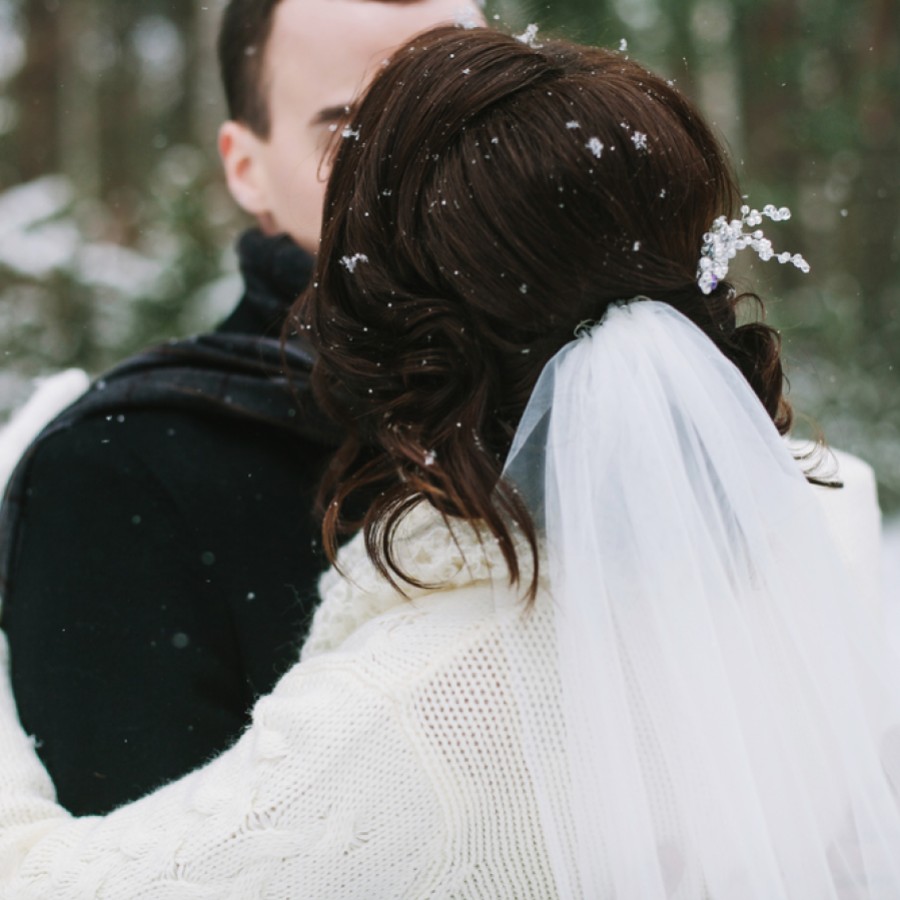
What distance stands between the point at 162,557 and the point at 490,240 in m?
0.85

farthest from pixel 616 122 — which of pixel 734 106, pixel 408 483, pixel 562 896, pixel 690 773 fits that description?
pixel 734 106

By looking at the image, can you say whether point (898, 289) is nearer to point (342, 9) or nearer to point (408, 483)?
point (342, 9)

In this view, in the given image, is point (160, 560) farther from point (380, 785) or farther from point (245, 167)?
point (245, 167)

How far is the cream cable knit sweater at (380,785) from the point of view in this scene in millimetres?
1184

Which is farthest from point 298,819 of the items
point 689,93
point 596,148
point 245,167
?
point 689,93

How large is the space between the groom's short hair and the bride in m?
1.15

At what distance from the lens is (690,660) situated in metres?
1.17

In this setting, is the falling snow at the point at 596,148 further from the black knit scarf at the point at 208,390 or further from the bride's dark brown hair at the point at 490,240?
the black knit scarf at the point at 208,390

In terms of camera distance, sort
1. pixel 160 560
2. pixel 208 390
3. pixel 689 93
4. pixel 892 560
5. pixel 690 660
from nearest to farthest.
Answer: pixel 690 660 → pixel 160 560 → pixel 208 390 → pixel 892 560 → pixel 689 93

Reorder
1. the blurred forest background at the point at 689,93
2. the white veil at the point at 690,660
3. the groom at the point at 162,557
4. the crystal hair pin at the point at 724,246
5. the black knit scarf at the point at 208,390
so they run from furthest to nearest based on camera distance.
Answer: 1. the blurred forest background at the point at 689,93
2. the black knit scarf at the point at 208,390
3. the groom at the point at 162,557
4. the crystal hair pin at the point at 724,246
5. the white veil at the point at 690,660

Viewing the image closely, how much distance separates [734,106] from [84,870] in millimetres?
8020

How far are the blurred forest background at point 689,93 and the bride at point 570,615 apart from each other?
3.75 m

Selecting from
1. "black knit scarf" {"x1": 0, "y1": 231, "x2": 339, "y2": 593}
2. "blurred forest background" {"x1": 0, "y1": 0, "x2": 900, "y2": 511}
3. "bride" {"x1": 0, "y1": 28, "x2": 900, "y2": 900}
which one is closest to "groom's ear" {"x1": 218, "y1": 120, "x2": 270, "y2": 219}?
"black knit scarf" {"x1": 0, "y1": 231, "x2": 339, "y2": 593}

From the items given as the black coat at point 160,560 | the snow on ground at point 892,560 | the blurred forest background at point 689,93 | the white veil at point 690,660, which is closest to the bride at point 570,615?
the white veil at point 690,660
